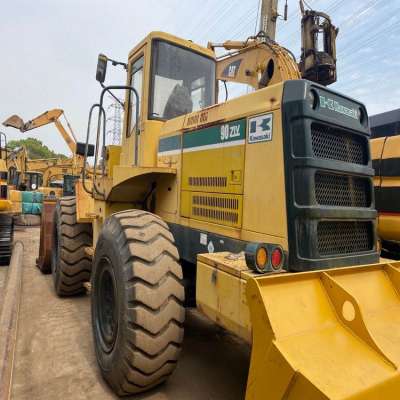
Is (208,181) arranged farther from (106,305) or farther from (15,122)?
(15,122)

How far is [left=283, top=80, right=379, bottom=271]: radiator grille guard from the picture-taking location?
2334mm

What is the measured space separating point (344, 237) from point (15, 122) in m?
18.1

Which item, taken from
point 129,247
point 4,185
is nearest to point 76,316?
point 129,247

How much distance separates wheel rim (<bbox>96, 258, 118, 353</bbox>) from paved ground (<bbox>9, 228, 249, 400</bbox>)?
1.07 ft

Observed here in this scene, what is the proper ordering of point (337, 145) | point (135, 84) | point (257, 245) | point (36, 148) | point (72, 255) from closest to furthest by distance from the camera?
point (257, 245)
point (337, 145)
point (135, 84)
point (72, 255)
point (36, 148)

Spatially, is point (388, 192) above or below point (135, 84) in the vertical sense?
below

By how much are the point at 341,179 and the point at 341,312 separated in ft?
3.37

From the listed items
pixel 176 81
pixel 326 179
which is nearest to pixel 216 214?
pixel 326 179

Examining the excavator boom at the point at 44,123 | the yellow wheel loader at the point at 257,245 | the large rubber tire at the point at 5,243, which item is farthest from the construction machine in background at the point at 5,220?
the excavator boom at the point at 44,123

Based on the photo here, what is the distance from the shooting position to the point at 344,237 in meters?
2.65

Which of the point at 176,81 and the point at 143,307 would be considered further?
the point at 176,81

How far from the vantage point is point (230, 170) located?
291cm

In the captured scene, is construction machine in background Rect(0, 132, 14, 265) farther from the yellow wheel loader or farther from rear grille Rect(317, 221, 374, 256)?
rear grille Rect(317, 221, 374, 256)

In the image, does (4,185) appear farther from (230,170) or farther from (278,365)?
(278,365)
